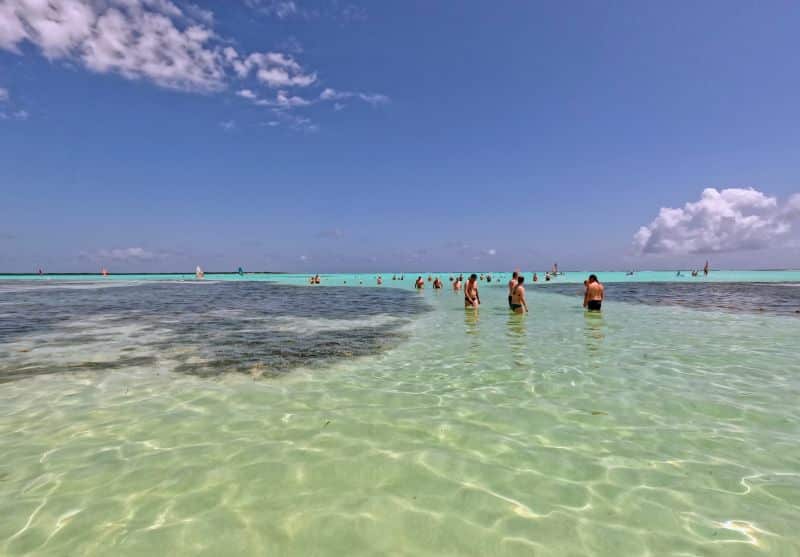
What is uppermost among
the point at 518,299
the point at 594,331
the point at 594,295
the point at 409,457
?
the point at 594,295

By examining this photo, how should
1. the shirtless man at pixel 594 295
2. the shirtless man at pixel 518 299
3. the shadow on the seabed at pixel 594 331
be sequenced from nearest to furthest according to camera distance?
1. the shadow on the seabed at pixel 594 331
2. the shirtless man at pixel 518 299
3. the shirtless man at pixel 594 295

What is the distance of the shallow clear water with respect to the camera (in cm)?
353

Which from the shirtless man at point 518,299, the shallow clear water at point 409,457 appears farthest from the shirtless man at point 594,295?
the shallow clear water at point 409,457

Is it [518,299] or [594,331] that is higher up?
[518,299]

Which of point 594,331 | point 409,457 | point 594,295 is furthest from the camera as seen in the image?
point 594,295

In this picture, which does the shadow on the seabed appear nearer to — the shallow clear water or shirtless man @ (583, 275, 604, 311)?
shirtless man @ (583, 275, 604, 311)

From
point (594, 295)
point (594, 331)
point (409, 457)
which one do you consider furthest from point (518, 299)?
point (409, 457)

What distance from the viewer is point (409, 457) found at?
4988mm

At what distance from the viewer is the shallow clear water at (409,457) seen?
353 cm

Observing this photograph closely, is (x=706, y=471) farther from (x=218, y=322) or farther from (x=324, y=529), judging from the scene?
(x=218, y=322)

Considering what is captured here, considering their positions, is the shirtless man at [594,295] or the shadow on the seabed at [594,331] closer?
the shadow on the seabed at [594,331]

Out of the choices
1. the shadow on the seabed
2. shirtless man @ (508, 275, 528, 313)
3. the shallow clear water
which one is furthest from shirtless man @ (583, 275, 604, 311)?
the shallow clear water

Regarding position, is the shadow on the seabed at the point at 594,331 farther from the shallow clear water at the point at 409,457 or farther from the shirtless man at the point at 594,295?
the shallow clear water at the point at 409,457

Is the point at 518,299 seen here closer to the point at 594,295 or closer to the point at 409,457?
the point at 594,295
